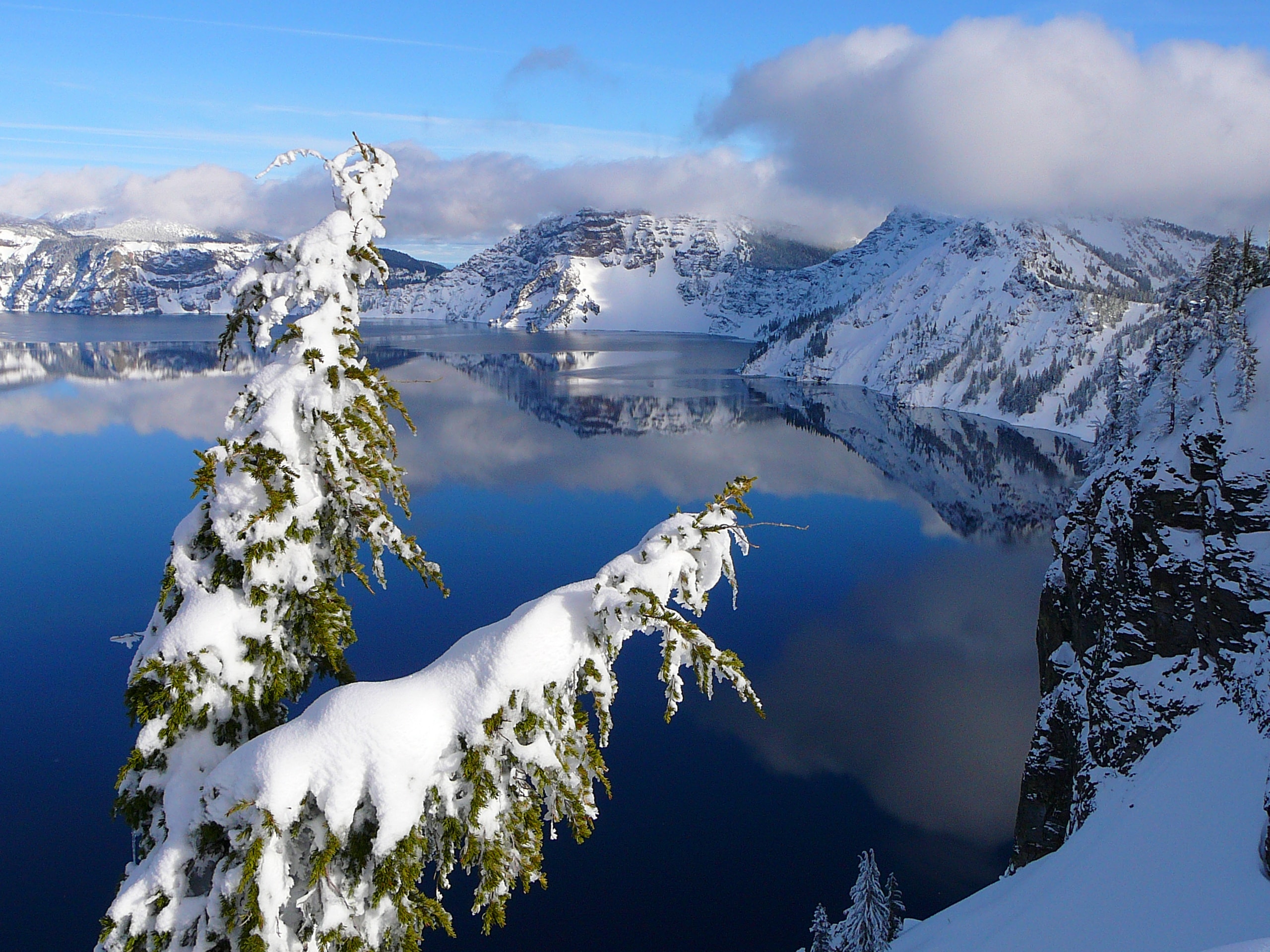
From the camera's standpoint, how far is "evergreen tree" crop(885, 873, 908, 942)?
2395 centimetres

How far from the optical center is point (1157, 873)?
17.6m

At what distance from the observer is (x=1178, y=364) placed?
3172cm

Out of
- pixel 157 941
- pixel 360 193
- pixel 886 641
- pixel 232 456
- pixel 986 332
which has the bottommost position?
pixel 886 641

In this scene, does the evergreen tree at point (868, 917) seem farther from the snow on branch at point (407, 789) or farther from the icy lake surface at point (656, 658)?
the snow on branch at point (407, 789)

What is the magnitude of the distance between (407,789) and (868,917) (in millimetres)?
22589

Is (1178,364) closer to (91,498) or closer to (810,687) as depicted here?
(810,687)

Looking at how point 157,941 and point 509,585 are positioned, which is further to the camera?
point 509,585

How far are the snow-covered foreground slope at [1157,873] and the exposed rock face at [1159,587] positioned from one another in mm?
1410

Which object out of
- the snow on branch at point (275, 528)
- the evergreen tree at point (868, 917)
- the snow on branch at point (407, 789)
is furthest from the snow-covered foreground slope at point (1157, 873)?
the snow on branch at point (275, 528)

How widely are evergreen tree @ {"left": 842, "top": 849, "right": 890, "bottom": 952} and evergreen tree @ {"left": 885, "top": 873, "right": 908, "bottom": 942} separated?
27 centimetres

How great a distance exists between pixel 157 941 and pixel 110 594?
166 feet

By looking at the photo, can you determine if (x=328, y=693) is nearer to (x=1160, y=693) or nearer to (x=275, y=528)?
(x=275, y=528)

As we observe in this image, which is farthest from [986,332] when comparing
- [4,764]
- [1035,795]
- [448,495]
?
[4,764]

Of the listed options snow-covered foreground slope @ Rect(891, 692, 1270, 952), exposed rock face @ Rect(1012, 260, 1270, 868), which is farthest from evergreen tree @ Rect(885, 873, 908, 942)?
exposed rock face @ Rect(1012, 260, 1270, 868)
